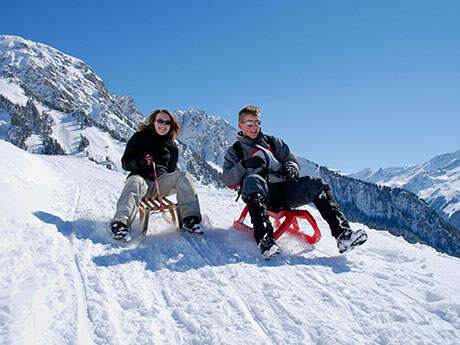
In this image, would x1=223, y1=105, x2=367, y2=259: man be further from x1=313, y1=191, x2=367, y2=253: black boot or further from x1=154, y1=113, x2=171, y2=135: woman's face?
x1=154, y1=113, x2=171, y2=135: woman's face

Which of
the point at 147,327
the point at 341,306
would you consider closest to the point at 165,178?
the point at 147,327

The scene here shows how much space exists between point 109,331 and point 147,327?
0.25m

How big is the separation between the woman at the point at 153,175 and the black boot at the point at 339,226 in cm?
168

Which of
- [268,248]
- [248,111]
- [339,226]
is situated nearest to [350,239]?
[339,226]

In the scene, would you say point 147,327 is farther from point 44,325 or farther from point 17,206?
point 17,206

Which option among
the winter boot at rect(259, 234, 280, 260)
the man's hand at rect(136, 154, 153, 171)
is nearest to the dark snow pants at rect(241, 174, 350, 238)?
the winter boot at rect(259, 234, 280, 260)

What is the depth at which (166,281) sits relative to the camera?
8.73ft

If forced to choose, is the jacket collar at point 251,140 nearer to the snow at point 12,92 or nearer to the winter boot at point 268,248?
the winter boot at point 268,248

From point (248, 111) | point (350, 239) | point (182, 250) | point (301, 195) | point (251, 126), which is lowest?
point (182, 250)

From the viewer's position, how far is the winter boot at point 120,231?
3.40m

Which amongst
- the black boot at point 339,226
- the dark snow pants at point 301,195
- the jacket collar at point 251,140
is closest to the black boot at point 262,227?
the dark snow pants at point 301,195

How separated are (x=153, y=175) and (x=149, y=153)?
44cm

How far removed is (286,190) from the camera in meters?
3.99

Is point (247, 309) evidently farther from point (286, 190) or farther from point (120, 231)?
point (286, 190)
